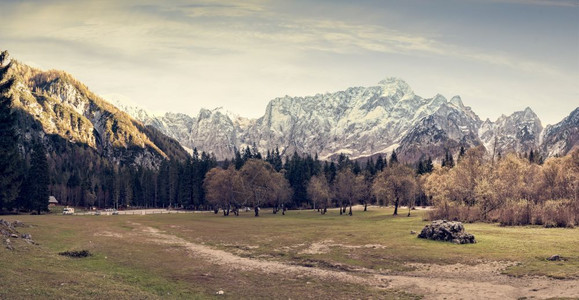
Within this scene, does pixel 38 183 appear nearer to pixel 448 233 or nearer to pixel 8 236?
pixel 8 236

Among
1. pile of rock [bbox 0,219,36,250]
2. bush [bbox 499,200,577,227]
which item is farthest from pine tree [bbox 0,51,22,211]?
bush [bbox 499,200,577,227]

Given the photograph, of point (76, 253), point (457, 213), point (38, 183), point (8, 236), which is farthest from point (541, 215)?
point (38, 183)

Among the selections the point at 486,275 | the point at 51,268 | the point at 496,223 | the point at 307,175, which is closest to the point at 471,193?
the point at 496,223

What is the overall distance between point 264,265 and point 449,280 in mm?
17426

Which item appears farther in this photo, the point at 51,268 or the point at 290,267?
the point at 290,267

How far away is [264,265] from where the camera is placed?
132 ft

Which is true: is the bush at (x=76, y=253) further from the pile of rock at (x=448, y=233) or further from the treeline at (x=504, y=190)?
the treeline at (x=504, y=190)

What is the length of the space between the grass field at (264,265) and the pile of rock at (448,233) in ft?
5.91

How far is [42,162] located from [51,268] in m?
120

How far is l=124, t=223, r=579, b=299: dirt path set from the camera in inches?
1110

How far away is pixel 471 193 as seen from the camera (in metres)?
92.3

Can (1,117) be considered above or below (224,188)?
above

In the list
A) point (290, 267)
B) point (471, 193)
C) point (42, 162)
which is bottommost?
point (290, 267)

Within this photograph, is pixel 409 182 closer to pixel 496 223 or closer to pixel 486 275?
pixel 496 223
